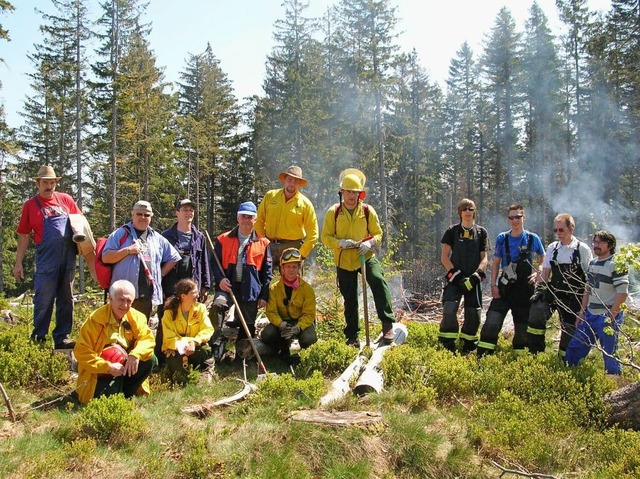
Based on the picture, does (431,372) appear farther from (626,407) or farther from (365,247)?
(626,407)

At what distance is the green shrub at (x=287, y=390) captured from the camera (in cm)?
510

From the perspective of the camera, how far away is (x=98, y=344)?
4988 millimetres

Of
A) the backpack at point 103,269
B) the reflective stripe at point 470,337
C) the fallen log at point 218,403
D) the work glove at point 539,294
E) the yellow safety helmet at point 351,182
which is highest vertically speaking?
the yellow safety helmet at point 351,182

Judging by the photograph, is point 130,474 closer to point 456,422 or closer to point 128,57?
point 456,422

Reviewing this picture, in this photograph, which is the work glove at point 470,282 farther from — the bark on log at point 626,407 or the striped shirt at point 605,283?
the bark on log at point 626,407

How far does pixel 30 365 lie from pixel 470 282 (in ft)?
19.1

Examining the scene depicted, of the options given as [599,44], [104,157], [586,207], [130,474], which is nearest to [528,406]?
[130,474]

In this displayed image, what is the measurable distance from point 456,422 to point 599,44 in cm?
2288

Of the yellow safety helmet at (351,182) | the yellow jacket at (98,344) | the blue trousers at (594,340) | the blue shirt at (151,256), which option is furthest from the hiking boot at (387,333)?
the yellow jacket at (98,344)

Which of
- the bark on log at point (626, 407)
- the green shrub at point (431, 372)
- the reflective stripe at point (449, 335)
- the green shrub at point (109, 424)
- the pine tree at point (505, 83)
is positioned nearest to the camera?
the green shrub at point (109, 424)

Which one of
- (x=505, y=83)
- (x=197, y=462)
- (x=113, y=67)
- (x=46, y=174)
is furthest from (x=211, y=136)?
(x=197, y=462)

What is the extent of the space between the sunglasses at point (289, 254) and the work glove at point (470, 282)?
2404mm

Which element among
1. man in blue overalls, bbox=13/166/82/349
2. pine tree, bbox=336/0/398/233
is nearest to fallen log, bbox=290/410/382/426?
man in blue overalls, bbox=13/166/82/349

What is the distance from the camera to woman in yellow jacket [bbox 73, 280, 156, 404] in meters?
4.89
